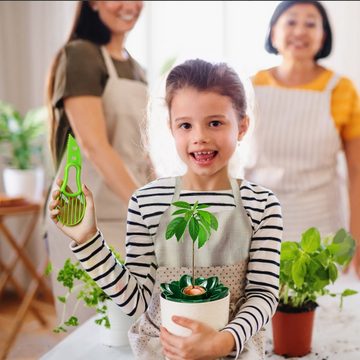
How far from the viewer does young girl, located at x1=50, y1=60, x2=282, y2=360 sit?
640 mm

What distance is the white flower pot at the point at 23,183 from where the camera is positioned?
2256 mm

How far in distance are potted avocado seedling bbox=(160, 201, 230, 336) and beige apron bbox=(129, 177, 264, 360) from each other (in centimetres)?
5

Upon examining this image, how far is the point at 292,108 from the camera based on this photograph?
1447mm

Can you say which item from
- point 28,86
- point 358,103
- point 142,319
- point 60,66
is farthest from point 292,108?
point 28,86

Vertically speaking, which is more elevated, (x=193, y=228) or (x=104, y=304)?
(x=193, y=228)

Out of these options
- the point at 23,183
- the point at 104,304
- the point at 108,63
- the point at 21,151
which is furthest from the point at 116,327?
the point at 21,151

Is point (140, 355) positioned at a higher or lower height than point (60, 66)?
lower

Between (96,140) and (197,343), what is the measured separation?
68 centimetres

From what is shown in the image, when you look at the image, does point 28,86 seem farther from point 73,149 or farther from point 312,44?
point 73,149

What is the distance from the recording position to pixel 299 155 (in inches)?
55.3

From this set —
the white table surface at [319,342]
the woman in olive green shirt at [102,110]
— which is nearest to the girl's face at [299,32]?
the woman in olive green shirt at [102,110]

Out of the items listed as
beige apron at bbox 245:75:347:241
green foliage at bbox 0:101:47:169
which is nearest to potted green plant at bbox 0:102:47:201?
green foliage at bbox 0:101:47:169

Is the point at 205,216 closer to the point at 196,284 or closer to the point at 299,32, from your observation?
the point at 196,284

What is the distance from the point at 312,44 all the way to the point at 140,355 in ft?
3.13
